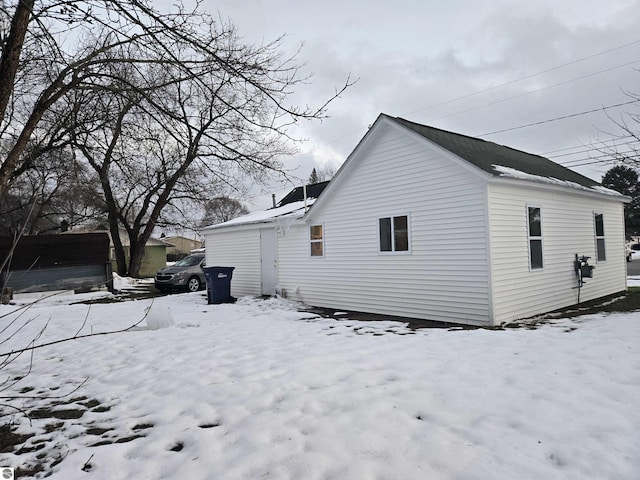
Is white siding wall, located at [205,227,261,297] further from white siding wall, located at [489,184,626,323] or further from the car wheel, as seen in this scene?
white siding wall, located at [489,184,626,323]

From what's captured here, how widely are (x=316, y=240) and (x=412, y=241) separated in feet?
11.2

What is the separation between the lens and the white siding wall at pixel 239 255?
45.9 feet

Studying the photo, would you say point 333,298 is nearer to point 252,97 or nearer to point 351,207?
point 351,207

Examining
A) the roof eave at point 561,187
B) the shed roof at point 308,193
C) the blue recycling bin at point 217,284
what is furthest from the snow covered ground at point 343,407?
the shed roof at point 308,193

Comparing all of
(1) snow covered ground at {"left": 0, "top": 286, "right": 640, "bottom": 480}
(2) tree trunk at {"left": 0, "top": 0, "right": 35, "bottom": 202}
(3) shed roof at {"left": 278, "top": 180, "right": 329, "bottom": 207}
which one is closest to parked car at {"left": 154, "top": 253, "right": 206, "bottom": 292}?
(3) shed roof at {"left": 278, "top": 180, "right": 329, "bottom": 207}

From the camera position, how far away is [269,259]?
13.4 m

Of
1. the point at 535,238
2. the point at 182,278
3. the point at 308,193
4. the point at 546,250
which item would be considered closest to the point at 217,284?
the point at 182,278

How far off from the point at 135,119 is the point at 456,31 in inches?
323

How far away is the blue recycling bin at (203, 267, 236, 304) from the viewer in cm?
1252

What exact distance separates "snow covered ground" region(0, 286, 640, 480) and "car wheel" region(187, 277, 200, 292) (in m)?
10.4

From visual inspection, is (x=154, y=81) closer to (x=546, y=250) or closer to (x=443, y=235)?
(x=443, y=235)

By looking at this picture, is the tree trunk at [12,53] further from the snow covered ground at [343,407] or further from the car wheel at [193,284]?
the car wheel at [193,284]

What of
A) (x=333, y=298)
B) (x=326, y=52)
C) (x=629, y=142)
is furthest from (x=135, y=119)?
(x=629, y=142)

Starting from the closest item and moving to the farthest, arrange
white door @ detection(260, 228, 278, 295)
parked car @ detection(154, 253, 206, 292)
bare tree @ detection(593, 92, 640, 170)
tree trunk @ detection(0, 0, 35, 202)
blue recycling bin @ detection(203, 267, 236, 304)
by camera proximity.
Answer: tree trunk @ detection(0, 0, 35, 202)
bare tree @ detection(593, 92, 640, 170)
blue recycling bin @ detection(203, 267, 236, 304)
white door @ detection(260, 228, 278, 295)
parked car @ detection(154, 253, 206, 292)
